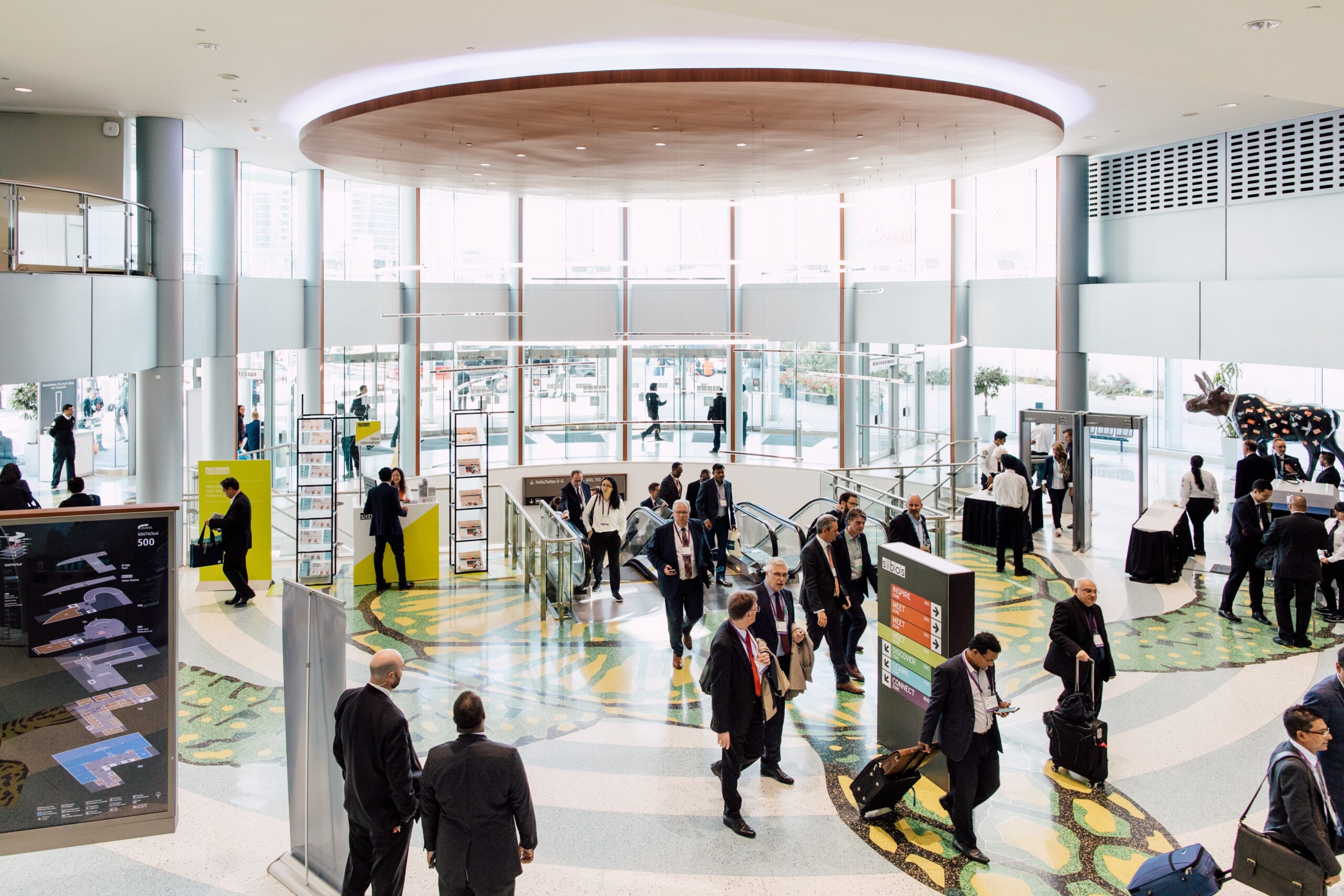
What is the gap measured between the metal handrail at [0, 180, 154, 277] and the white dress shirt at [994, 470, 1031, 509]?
9878 millimetres

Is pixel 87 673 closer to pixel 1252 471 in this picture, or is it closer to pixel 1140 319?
pixel 1252 471

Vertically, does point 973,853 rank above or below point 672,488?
below

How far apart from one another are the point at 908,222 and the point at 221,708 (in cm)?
1567

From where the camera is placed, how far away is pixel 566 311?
20.6 metres

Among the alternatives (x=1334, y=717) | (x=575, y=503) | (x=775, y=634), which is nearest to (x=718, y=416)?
(x=575, y=503)

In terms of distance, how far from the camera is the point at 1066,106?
41.8ft

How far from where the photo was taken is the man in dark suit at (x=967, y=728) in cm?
525

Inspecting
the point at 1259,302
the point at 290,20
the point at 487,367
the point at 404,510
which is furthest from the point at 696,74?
the point at 487,367

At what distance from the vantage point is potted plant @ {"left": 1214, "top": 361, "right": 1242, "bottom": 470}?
21.4 metres

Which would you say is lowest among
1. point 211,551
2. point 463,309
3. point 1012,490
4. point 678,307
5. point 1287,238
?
point 211,551

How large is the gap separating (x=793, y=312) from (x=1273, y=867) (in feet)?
55.8

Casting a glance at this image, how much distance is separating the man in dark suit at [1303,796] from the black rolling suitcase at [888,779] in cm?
160

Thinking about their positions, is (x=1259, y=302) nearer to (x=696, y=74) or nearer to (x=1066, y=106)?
(x=1066, y=106)

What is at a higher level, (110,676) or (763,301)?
(763,301)
